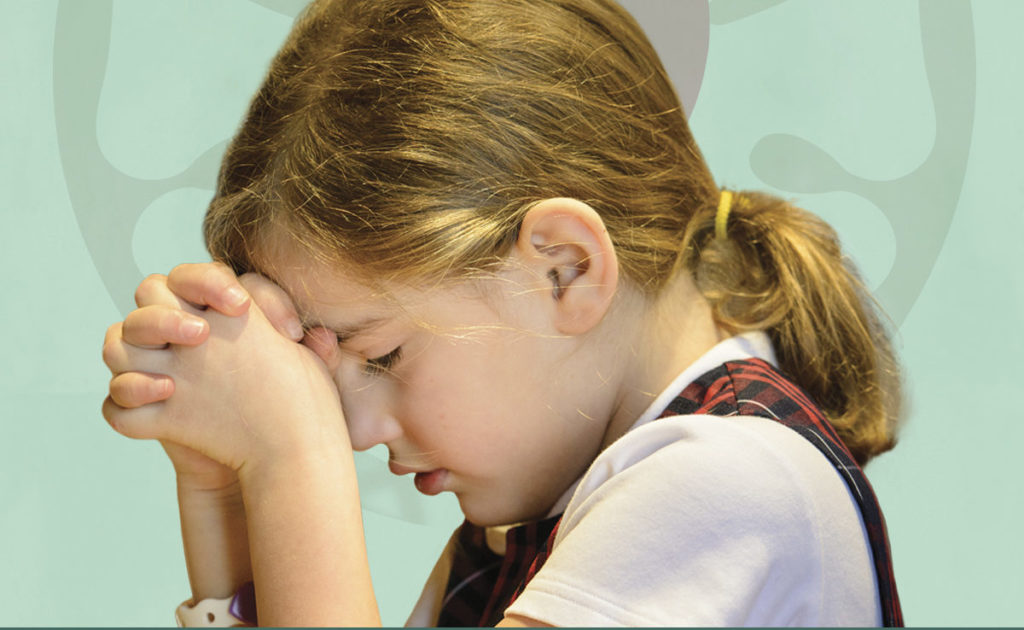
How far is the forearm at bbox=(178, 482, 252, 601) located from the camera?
1013 millimetres

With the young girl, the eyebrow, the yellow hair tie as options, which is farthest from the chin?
the yellow hair tie

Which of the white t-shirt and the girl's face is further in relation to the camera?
the girl's face

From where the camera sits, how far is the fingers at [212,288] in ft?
2.71

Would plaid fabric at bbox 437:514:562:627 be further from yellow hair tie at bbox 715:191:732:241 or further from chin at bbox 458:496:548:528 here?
yellow hair tie at bbox 715:191:732:241

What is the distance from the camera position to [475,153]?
2.71 feet

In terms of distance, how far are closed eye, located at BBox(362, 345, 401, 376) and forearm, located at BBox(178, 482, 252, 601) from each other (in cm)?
26

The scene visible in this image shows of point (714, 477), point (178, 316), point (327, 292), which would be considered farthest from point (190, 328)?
point (714, 477)

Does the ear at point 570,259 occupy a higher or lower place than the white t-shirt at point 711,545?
higher

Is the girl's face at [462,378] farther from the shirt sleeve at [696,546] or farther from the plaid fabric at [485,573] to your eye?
the shirt sleeve at [696,546]

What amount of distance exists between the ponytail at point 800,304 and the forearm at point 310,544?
1.35ft

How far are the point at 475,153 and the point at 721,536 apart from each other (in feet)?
1.22

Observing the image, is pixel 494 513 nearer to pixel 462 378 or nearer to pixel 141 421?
pixel 462 378

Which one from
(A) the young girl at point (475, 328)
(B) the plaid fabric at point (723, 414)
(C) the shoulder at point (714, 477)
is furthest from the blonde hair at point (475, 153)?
(C) the shoulder at point (714, 477)

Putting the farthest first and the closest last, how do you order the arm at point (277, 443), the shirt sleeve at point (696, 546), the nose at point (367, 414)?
the nose at point (367, 414) < the arm at point (277, 443) < the shirt sleeve at point (696, 546)
